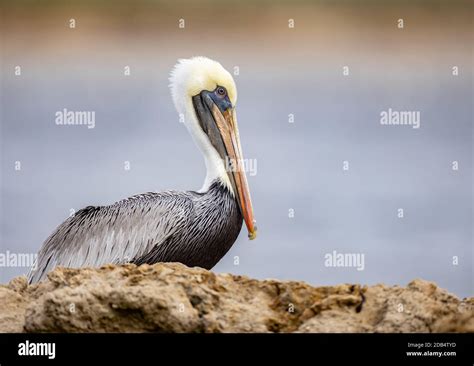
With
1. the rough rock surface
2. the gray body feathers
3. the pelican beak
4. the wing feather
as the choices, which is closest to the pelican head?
the pelican beak

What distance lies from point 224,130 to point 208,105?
363 mm

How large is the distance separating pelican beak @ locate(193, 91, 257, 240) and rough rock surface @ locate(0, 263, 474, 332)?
3.40m

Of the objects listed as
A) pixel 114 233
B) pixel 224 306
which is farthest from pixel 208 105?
pixel 224 306

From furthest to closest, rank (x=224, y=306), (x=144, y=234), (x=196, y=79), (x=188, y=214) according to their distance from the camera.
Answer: (x=196, y=79) → (x=188, y=214) → (x=144, y=234) → (x=224, y=306)

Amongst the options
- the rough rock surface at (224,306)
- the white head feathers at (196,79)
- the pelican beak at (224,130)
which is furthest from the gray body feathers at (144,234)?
the rough rock surface at (224,306)

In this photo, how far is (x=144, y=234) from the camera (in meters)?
11.0

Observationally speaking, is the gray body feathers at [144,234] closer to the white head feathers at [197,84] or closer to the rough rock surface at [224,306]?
the white head feathers at [197,84]

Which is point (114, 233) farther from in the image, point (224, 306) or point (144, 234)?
point (224, 306)

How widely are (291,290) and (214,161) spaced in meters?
3.71

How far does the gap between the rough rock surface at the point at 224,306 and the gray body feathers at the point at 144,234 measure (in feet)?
8.19
